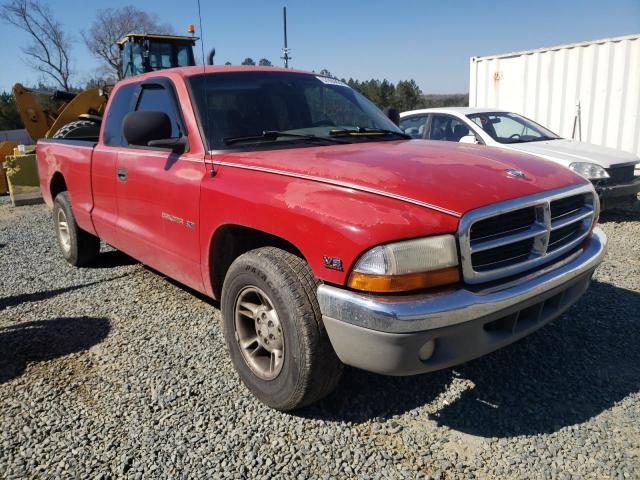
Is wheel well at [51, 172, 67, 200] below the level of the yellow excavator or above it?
below

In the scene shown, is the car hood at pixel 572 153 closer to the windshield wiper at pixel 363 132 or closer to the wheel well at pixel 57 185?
the windshield wiper at pixel 363 132

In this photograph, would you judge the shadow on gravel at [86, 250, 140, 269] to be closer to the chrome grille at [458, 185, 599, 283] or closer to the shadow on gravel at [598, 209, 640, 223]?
the chrome grille at [458, 185, 599, 283]

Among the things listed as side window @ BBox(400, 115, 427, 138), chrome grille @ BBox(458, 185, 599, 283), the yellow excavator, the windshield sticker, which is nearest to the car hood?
side window @ BBox(400, 115, 427, 138)

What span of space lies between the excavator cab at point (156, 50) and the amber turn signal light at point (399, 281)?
12.0m

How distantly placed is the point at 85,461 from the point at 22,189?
1021 centimetres

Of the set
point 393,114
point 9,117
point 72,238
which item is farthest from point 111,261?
point 9,117

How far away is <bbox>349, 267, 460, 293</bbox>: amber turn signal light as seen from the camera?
2.04 metres

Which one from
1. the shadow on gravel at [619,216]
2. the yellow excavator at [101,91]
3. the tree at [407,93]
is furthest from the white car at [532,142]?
the tree at [407,93]

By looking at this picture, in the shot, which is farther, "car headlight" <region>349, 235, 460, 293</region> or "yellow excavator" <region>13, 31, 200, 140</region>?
"yellow excavator" <region>13, 31, 200, 140</region>

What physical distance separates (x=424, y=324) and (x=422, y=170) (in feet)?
2.69

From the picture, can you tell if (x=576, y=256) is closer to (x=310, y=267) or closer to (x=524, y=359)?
(x=524, y=359)

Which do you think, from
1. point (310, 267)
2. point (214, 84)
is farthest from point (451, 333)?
point (214, 84)

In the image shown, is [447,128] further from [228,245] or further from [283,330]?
[283,330]

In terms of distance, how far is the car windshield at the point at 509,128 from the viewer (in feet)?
23.5
